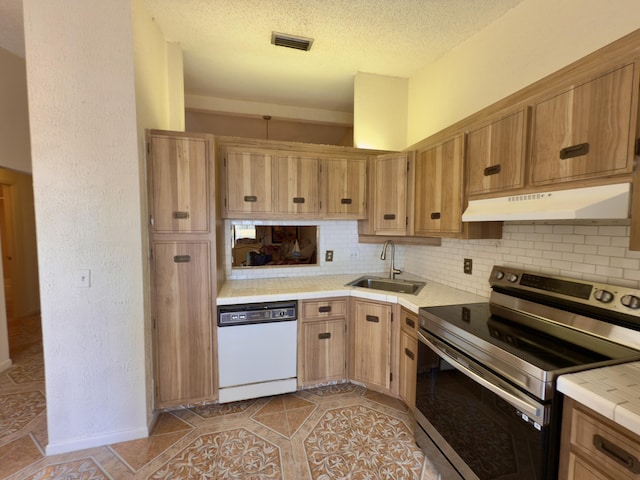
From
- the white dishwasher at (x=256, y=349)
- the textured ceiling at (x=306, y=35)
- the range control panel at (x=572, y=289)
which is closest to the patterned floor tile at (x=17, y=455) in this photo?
the white dishwasher at (x=256, y=349)

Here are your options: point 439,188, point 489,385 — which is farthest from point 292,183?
point 489,385

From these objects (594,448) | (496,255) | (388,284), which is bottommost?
(594,448)

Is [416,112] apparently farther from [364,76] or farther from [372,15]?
[372,15]

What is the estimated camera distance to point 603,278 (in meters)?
1.42

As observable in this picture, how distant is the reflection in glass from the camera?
109 inches

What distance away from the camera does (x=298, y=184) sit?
2.55 meters

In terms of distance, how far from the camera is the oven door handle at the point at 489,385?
42.3 inches

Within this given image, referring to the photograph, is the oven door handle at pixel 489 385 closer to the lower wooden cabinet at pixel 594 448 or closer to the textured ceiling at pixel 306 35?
the lower wooden cabinet at pixel 594 448

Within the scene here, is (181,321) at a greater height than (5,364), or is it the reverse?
(181,321)

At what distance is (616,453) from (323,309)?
1757mm

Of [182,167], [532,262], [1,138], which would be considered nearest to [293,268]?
[182,167]

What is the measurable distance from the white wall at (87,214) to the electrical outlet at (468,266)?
2.49m

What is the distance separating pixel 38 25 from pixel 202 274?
1788 millimetres

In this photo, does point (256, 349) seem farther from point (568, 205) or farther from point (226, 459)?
point (568, 205)
